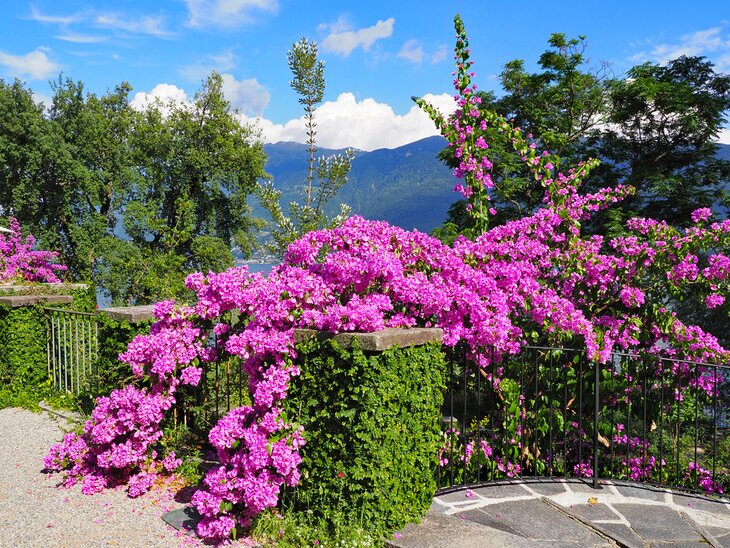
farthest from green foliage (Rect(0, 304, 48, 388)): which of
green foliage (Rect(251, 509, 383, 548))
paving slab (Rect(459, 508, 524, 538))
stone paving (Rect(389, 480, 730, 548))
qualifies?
paving slab (Rect(459, 508, 524, 538))

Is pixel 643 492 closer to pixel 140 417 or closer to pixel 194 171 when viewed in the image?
pixel 140 417

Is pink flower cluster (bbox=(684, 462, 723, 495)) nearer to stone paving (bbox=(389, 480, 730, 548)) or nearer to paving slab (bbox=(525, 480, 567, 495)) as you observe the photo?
stone paving (bbox=(389, 480, 730, 548))

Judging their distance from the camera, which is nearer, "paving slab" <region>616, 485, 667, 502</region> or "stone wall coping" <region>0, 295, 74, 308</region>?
"paving slab" <region>616, 485, 667, 502</region>

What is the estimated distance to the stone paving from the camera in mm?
3828

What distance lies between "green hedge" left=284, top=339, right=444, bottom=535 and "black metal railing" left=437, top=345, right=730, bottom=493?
1336 millimetres

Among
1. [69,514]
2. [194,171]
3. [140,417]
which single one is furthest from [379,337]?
[194,171]

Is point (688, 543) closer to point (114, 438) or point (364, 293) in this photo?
point (364, 293)

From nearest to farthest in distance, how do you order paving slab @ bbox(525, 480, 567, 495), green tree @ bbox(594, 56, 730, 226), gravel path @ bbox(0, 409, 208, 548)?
gravel path @ bbox(0, 409, 208, 548) < paving slab @ bbox(525, 480, 567, 495) < green tree @ bbox(594, 56, 730, 226)

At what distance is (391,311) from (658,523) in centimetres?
260

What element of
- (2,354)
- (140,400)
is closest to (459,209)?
(2,354)

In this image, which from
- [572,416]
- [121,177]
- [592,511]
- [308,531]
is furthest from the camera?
[121,177]

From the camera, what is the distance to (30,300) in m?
8.25

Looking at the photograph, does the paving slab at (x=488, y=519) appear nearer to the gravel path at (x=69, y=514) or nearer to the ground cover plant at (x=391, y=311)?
the ground cover plant at (x=391, y=311)

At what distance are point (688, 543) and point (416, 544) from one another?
6.37ft
